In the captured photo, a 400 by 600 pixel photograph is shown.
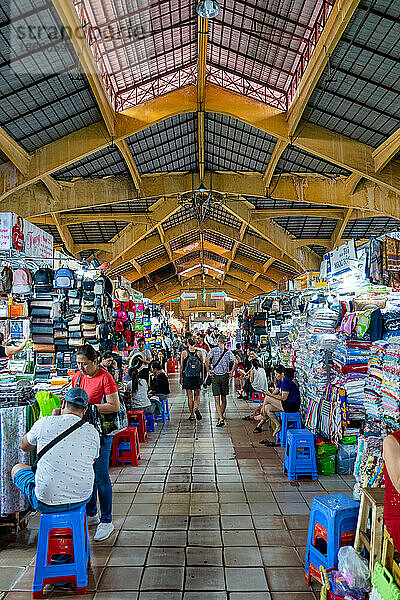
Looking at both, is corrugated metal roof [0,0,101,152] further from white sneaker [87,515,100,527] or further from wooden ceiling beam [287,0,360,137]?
white sneaker [87,515,100,527]

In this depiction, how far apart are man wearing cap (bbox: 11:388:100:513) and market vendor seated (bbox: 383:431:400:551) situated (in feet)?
6.29

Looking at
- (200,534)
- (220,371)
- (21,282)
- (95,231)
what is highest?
(95,231)

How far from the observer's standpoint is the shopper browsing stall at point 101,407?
3953 millimetres

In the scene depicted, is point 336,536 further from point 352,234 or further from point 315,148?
point 352,234

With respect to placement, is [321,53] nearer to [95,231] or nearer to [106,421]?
[106,421]

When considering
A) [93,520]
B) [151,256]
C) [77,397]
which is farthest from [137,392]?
[151,256]

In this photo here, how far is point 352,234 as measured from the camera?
13258 millimetres

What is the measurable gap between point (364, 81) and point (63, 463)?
5567mm

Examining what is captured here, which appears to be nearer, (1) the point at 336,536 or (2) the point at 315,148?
(1) the point at 336,536

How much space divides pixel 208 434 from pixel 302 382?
5.69ft

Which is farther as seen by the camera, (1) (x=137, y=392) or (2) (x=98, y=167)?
(2) (x=98, y=167)

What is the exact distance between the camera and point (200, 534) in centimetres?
404

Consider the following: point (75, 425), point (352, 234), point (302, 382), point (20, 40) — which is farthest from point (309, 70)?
point (352, 234)

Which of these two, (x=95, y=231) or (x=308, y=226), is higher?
(x=95, y=231)
